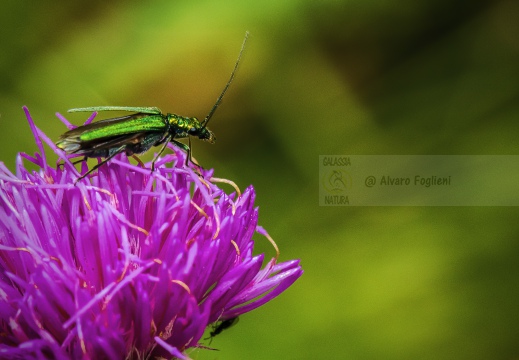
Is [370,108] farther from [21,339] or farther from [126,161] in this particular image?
[21,339]

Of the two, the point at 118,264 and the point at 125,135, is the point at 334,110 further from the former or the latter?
the point at 118,264

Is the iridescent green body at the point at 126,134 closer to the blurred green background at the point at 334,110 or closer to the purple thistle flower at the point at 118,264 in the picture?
the purple thistle flower at the point at 118,264

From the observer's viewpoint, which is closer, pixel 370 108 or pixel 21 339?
pixel 21 339

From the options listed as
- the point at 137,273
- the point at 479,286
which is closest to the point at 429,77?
the point at 479,286

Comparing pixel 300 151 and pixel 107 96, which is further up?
pixel 107 96

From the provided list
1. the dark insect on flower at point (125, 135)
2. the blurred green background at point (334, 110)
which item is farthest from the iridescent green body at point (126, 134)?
the blurred green background at point (334, 110)

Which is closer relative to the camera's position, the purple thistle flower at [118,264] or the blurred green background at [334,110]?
the purple thistle flower at [118,264]

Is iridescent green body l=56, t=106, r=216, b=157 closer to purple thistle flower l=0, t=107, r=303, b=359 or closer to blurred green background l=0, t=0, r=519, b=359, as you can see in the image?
purple thistle flower l=0, t=107, r=303, b=359
